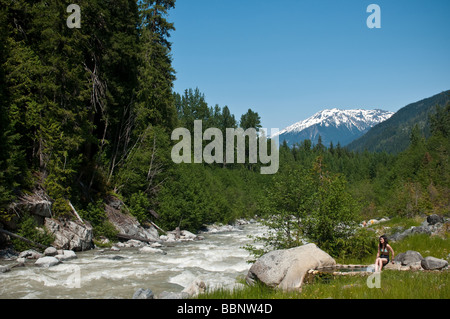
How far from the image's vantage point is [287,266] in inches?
382

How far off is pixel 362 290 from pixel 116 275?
398 inches

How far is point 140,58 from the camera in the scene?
31281 mm

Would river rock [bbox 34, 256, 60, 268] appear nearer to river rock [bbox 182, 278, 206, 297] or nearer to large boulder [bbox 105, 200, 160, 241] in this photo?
river rock [bbox 182, 278, 206, 297]

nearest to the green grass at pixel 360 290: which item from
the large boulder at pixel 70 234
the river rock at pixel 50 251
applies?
the river rock at pixel 50 251

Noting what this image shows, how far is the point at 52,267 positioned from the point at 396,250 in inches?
612

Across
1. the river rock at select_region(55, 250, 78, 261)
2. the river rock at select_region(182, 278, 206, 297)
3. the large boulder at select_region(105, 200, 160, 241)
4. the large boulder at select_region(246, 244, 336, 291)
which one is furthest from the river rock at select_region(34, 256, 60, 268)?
the large boulder at select_region(105, 200, 160, 241)

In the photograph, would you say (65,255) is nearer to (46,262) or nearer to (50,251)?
(50,251)

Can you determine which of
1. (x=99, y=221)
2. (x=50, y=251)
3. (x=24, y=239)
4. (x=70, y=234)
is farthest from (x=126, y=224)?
(x=24, y=239)

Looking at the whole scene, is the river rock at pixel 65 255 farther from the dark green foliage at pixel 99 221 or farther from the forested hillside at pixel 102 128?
the dark green foliage at pixel 99 221

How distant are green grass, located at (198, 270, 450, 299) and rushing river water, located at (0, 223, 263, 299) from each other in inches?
69.4

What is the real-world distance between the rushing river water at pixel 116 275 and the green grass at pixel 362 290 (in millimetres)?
1764

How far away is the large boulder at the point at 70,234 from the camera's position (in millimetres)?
18734

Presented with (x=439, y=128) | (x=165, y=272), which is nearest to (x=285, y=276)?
(x=165, y=272)
